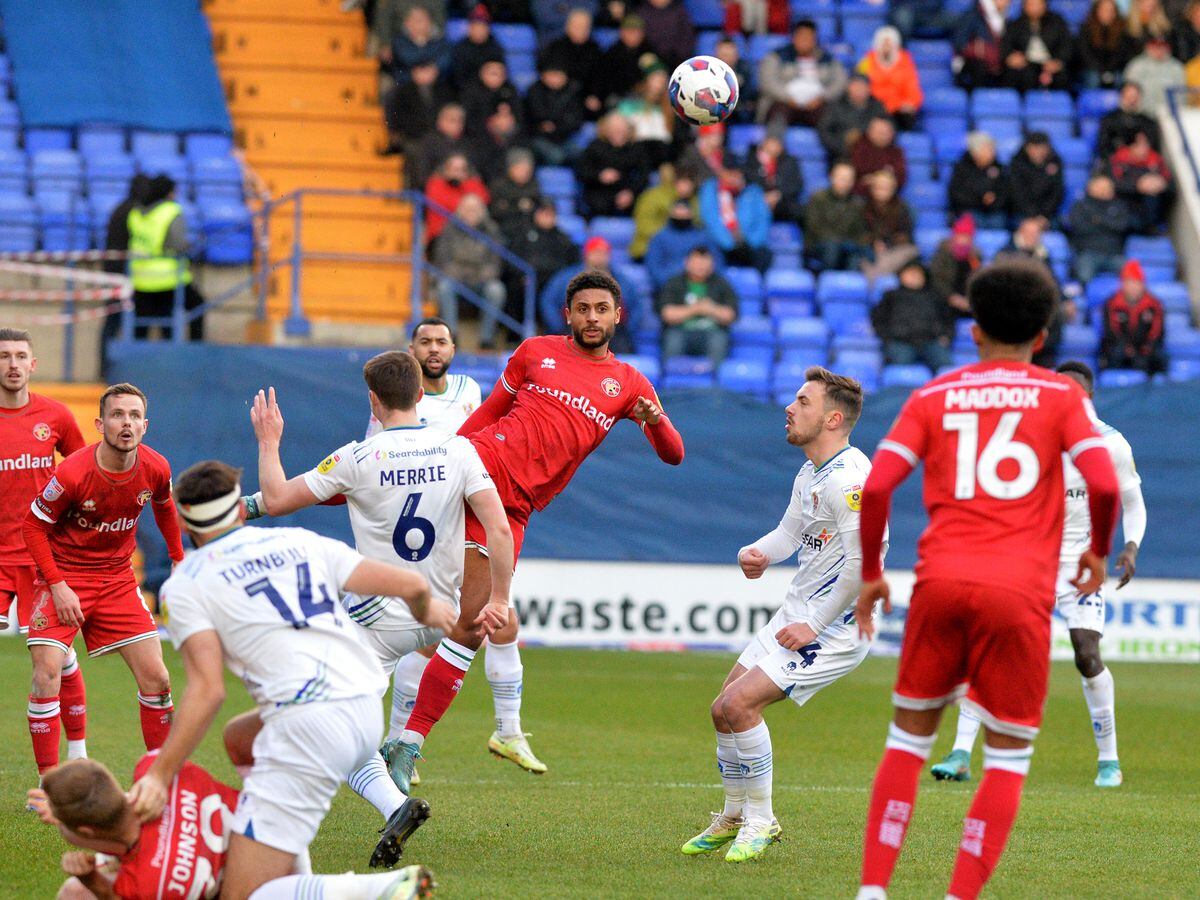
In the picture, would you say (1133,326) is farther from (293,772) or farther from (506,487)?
(293,772)

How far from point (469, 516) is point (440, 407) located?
154 cm

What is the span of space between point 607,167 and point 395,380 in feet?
44.1

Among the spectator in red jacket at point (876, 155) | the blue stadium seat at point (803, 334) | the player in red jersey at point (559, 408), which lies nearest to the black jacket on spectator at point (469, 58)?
the spectator in red jacket at point (876, 155)

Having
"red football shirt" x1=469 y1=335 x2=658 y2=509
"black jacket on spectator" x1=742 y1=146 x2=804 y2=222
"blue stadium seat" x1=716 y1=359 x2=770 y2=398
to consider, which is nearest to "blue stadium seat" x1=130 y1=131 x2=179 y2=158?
"black jacket on spectator" x1=742 y1=146 x2=804 y2=222

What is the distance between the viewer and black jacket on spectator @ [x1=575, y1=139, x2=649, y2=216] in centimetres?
2019

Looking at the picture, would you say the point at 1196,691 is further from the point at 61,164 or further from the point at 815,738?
the point at 61,164

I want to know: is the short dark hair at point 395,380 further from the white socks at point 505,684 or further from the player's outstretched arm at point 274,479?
the white socks at point 505,684

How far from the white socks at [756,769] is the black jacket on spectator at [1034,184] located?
15.0 meters

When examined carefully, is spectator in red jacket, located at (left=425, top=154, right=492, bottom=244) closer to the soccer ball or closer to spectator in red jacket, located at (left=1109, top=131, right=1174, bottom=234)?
the soccer ball

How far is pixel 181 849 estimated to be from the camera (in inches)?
215

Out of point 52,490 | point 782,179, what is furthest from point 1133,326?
point 52,490

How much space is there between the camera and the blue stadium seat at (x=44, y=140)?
20172 millimetres

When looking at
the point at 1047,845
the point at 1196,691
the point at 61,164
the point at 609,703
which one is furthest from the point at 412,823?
the point at 61,164

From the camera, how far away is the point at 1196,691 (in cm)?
1487
